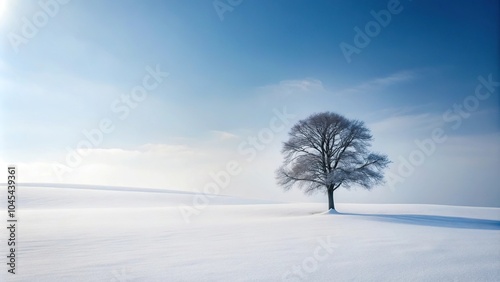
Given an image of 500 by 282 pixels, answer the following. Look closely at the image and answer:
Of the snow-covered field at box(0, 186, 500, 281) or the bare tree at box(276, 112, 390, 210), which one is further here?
the bare tree at box(276, 112, 390, 210)

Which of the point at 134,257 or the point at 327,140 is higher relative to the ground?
the point at 327,140

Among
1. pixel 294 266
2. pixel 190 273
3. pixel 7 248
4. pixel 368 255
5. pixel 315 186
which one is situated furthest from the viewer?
pixel 315 186

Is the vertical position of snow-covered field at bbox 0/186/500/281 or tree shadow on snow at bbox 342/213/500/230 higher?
snow-covered field at bbox 0/186/500/281

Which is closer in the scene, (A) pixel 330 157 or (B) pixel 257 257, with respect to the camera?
(B) pixel 257 257

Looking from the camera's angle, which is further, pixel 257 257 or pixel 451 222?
pixel 451 222

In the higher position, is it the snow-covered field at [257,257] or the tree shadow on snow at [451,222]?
the snow-covered field at [257,257]

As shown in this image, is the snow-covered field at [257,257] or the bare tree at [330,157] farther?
the bare tree at [330,157]

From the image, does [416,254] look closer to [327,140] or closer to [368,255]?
[368,255]

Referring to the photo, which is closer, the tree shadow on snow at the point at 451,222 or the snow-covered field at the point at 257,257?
the snow-covered field at the point at 257,257

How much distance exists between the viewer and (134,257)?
25.0 ft

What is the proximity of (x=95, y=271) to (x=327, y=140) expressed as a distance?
19182 millimetres

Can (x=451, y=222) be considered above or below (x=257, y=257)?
below

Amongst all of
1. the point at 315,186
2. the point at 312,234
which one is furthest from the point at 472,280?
the point at 315,186

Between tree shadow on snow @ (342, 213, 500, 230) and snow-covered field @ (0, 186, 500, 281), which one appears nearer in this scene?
snow-covered field @ (0, 186, 500, 281)
